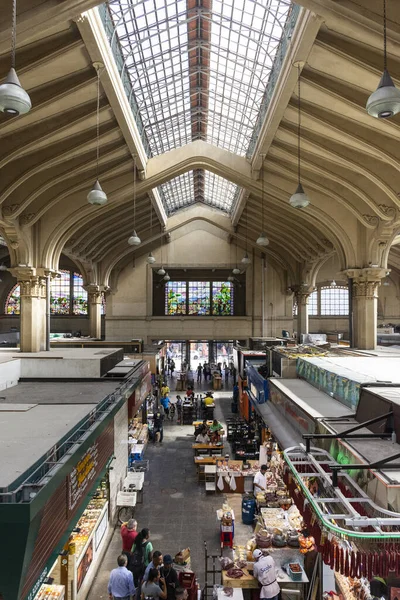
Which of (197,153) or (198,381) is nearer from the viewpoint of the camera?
(197,153)

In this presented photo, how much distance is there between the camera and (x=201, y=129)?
15.0 meters

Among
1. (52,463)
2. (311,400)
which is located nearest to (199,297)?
(311,400)

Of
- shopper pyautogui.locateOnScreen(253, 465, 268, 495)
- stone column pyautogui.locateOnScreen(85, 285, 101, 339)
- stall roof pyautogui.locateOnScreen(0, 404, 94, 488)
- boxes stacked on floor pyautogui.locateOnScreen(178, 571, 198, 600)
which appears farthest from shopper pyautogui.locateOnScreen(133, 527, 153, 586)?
stone column pyautogui.locateOnScreen(85, 285, 101, 339)

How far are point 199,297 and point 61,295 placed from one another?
856 cm

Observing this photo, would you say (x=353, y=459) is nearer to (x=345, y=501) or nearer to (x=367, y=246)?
(x=345, y=501)

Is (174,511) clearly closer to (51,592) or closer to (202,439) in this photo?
(202,439)

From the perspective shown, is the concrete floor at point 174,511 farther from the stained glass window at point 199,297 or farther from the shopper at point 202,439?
the stained glass window at point 199,297

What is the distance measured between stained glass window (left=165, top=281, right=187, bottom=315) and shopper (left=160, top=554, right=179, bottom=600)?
18.4 m

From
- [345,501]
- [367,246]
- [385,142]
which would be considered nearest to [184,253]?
[367,246]

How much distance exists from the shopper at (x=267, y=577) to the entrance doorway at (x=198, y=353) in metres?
22.6

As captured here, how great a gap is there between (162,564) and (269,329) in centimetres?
1871

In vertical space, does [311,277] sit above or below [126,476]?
above

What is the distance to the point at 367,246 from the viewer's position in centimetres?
1302

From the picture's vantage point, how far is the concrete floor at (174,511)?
719 cm
